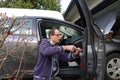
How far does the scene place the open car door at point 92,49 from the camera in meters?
4.59

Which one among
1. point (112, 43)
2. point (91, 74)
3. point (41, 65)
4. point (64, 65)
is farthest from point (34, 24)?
point (91, 74)

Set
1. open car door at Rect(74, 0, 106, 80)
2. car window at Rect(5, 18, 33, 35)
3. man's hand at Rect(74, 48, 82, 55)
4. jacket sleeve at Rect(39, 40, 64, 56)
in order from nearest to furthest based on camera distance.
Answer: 1. car window at Rect(5, 18, 33, 35)
2. open car door at Rect(74, 0, 106, 80)
3. jacket sleeve at Rect(39, 40, 64, 56)
4. man's hand at Rect(74, 48, 82, 55)

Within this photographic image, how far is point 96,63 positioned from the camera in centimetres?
464

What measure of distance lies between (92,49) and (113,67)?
3.66 meters

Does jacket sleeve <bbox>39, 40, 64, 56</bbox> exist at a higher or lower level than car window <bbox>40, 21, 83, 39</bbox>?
lower

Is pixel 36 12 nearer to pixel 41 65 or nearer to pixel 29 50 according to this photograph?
pixel 29 50

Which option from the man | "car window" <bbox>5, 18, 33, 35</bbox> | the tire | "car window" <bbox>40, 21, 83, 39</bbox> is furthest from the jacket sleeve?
the tire

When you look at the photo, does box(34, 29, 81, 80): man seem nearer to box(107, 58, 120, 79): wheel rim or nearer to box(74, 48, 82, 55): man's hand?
box(74, 48, 82, 55): man's hand

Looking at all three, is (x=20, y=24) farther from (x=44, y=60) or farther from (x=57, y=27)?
(x=57, y=27)

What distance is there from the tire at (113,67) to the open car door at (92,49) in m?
3.42

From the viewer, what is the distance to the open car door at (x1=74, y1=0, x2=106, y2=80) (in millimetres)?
4590

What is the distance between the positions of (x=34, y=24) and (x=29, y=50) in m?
0.58

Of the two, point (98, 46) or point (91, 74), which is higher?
point (98, 46)

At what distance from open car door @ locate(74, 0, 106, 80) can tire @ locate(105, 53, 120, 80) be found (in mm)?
3415
